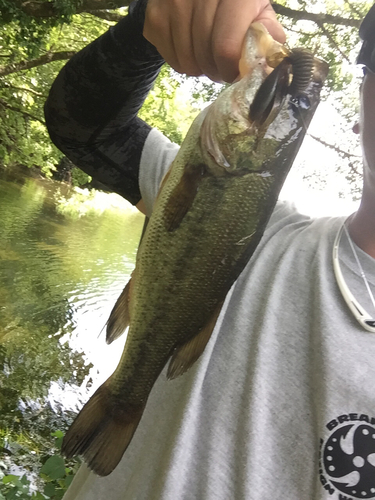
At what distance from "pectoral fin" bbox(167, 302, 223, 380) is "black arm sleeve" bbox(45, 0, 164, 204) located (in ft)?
2.51

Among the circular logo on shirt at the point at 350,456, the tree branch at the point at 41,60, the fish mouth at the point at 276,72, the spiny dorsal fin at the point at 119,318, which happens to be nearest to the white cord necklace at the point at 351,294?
the circular logo on shirt at the point at 350,456

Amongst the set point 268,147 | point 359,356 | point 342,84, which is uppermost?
point 342,84

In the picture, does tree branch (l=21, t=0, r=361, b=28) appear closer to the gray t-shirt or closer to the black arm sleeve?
the black arm sleeve

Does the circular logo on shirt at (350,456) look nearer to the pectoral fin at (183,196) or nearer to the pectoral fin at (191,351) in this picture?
the pectoral fin at (191,351)

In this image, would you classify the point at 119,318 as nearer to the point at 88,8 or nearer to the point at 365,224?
the point at 365,224

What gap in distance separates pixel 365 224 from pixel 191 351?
0.83m

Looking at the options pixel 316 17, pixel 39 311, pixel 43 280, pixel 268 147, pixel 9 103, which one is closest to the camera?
pixel 268 147

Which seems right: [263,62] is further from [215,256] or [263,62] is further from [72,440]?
[72,440]

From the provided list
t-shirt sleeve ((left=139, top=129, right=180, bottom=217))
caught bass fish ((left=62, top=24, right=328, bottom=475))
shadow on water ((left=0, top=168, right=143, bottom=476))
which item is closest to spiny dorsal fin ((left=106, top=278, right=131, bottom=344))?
caught bass fish ((left=62, top=24, right=328, bottom=475))

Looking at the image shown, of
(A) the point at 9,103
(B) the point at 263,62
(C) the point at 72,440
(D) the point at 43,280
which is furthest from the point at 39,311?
(A) the point at 9,103

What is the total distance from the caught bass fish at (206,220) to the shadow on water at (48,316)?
29 centimetres

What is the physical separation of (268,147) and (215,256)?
33 centimetres

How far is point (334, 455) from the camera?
1067 mm

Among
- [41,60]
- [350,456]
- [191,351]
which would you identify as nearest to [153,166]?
[191,351]
